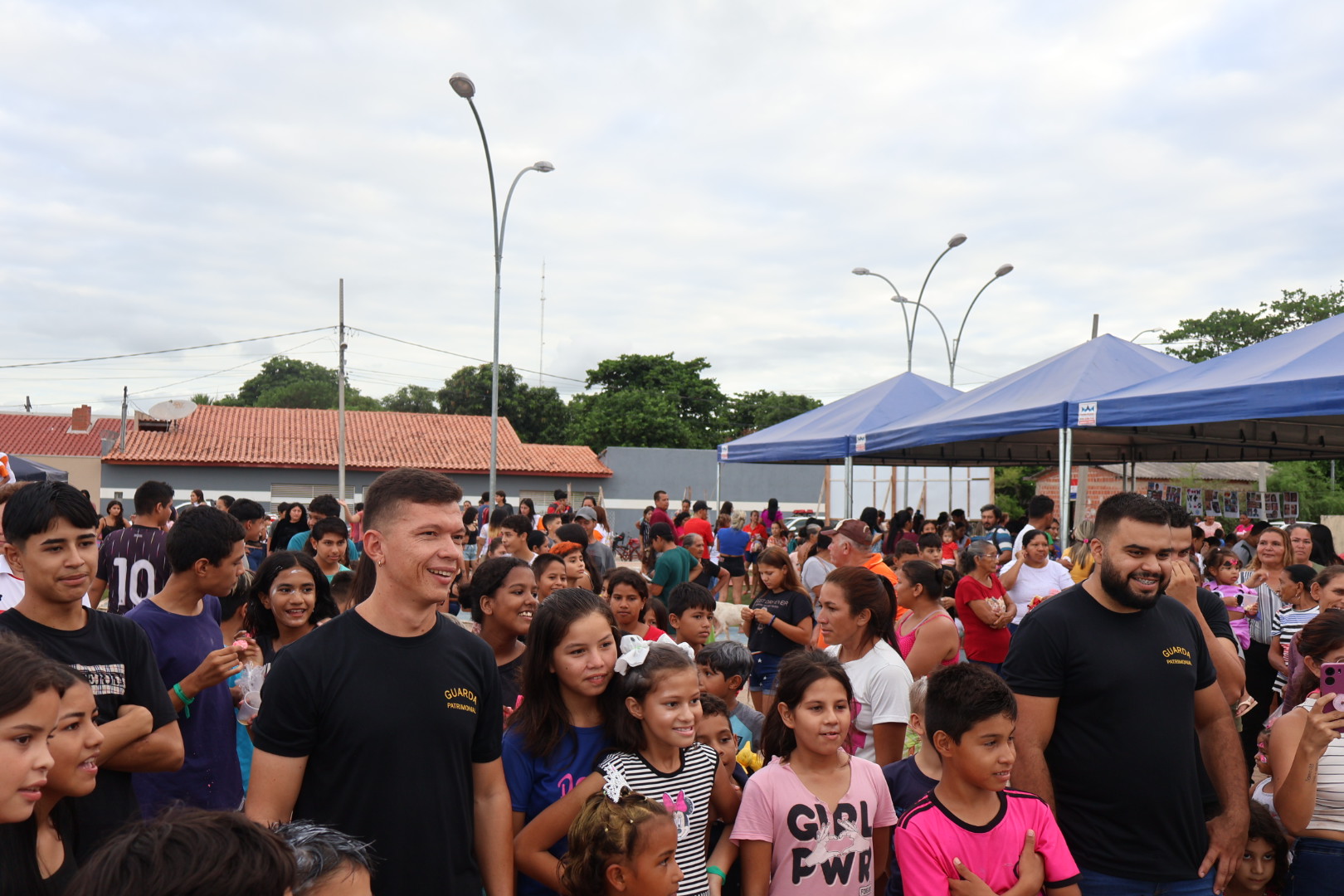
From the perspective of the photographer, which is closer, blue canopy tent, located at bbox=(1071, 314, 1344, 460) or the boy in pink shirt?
the boy in pink shirt

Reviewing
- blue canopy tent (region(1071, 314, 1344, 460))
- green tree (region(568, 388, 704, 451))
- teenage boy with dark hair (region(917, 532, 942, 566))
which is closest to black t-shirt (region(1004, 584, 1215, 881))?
teenage boy with dark hair (region(917, 532, 942, 566))

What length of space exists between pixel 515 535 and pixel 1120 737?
5156 mm

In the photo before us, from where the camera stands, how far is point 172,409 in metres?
31.5

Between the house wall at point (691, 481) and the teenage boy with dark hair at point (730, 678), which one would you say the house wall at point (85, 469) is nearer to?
the house wall at point (691, 481)

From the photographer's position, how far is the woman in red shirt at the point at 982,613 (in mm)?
6707

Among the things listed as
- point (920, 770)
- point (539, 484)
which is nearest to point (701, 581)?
point (920, 770)

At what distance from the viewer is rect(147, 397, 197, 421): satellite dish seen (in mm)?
31297

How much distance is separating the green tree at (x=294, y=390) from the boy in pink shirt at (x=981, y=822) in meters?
66.9

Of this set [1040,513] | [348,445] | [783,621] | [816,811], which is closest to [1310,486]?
[1040,513]

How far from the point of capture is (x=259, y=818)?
223cm

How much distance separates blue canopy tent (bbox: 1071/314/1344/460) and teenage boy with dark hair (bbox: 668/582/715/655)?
5.62 meters

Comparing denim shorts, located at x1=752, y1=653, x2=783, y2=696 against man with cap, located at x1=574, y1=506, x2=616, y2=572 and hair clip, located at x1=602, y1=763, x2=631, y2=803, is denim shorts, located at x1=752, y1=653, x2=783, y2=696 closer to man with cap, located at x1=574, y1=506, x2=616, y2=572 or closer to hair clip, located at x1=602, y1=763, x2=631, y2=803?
man with cap, located at x1=574, y1=506, x2=616, y2=572

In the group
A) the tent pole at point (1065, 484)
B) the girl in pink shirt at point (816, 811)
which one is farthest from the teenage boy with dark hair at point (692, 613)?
the tent pole at point (1065, 484)

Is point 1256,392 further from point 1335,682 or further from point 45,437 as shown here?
point 45,437
